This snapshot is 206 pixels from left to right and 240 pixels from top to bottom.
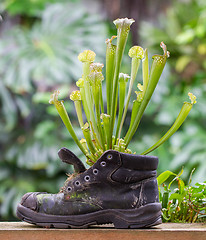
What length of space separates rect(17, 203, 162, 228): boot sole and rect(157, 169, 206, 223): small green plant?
183 mm

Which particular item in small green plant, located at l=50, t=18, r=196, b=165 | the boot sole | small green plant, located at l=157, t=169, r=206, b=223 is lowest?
small green plant, located at l=157, t=169, r=206, b=223

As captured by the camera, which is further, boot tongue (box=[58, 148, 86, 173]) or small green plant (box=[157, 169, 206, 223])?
small green plant (box=[157, 169, 206, 223])

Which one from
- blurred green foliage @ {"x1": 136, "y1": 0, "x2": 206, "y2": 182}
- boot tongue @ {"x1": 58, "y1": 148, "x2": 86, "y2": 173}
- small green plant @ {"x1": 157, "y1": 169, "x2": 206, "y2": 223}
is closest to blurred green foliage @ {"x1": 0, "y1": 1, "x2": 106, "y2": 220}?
blurred green foliage @ {"x1": 136, "y1": 0, "x2": 206, "y2": 182}

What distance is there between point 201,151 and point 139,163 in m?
2.11

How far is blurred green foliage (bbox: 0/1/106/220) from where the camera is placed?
2.83 m

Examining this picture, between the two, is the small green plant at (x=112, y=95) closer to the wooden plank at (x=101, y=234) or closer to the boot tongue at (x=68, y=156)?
the boot tongue at (x=68, y=156)

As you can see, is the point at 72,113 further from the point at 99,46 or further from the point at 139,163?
the point at 139,163

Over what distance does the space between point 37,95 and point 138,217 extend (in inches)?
88.6

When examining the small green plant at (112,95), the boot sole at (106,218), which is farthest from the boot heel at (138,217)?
the small green plant at (112,95)

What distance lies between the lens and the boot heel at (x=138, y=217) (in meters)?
0.73

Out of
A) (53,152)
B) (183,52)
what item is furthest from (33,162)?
(183,52)

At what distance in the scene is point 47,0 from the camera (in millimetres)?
3312

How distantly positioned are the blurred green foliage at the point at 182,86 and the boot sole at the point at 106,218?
6.04ft

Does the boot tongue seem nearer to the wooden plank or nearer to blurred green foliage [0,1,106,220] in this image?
the wooden plank
